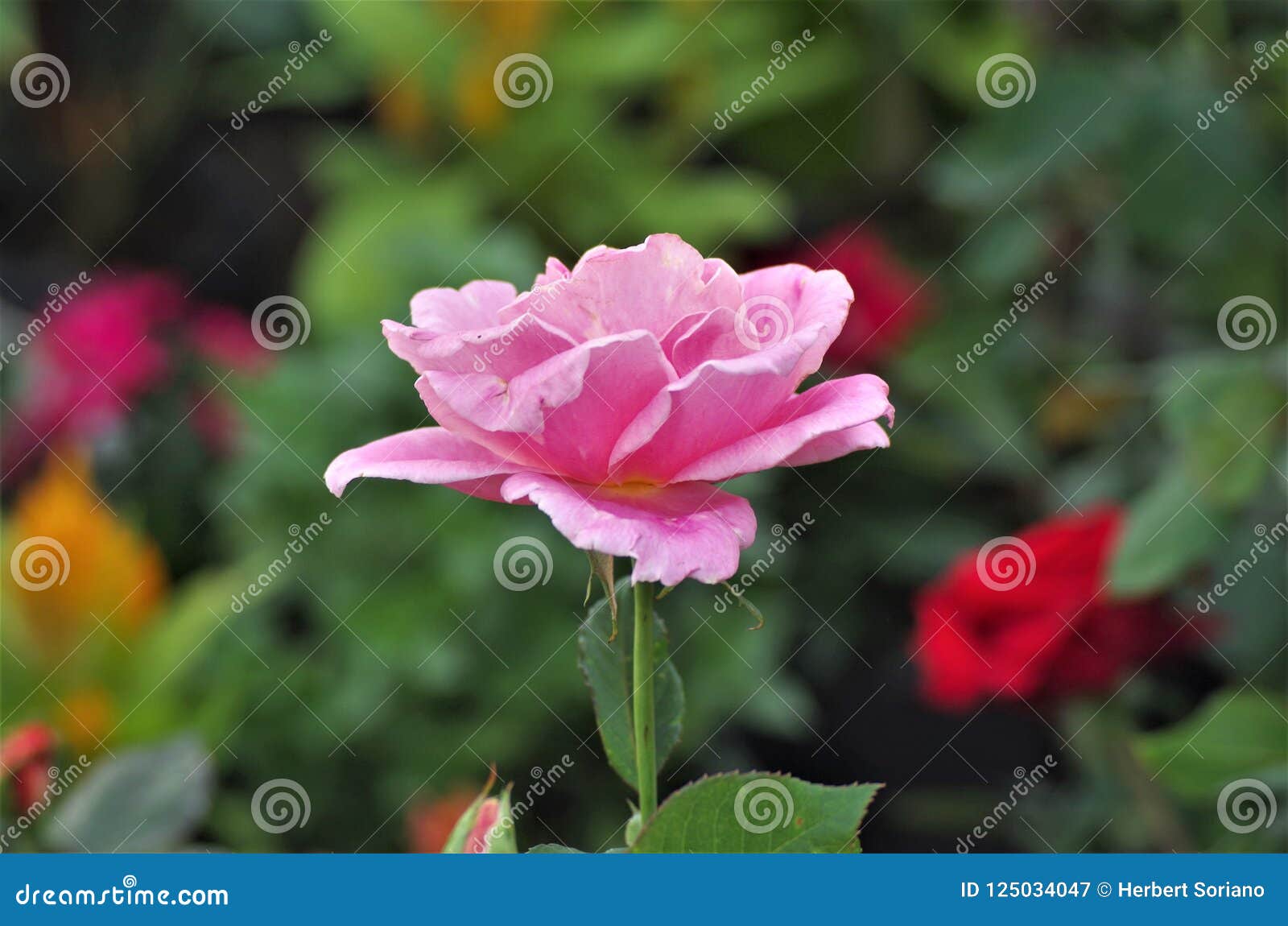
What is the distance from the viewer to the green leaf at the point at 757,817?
1.09 ft

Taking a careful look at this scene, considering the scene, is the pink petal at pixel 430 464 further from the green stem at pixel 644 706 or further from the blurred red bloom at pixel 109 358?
the blurred red bloom at pixel 109 358

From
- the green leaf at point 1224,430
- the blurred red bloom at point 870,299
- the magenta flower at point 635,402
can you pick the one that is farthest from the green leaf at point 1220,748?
the blurred red bloom at point 870,299

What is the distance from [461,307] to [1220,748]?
23.2 inches

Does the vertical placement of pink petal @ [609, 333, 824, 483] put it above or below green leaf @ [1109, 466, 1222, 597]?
below

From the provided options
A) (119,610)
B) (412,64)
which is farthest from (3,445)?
(412,64)

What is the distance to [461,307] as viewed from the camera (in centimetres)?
38

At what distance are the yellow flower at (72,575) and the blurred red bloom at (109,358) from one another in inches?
13.0

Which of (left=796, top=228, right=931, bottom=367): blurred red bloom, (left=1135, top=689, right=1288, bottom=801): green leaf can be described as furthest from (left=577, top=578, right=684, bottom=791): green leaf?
(left=796, top=228, right=931, bottom=367): blurred red bloom

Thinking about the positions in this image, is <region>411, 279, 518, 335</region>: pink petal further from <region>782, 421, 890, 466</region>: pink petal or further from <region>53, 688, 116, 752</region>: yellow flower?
<region>53, 688, 116, 752</region>: yellow flower

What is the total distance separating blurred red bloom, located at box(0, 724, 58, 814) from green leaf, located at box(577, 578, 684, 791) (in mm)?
353

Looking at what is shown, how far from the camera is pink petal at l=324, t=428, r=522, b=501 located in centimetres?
34

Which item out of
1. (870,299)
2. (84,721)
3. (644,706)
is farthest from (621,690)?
(870,299)

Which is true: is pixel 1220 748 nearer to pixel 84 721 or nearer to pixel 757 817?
pixel 757 817

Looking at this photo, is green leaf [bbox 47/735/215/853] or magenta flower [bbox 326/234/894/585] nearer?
magenta flower [bbox 326/234/894/585]
